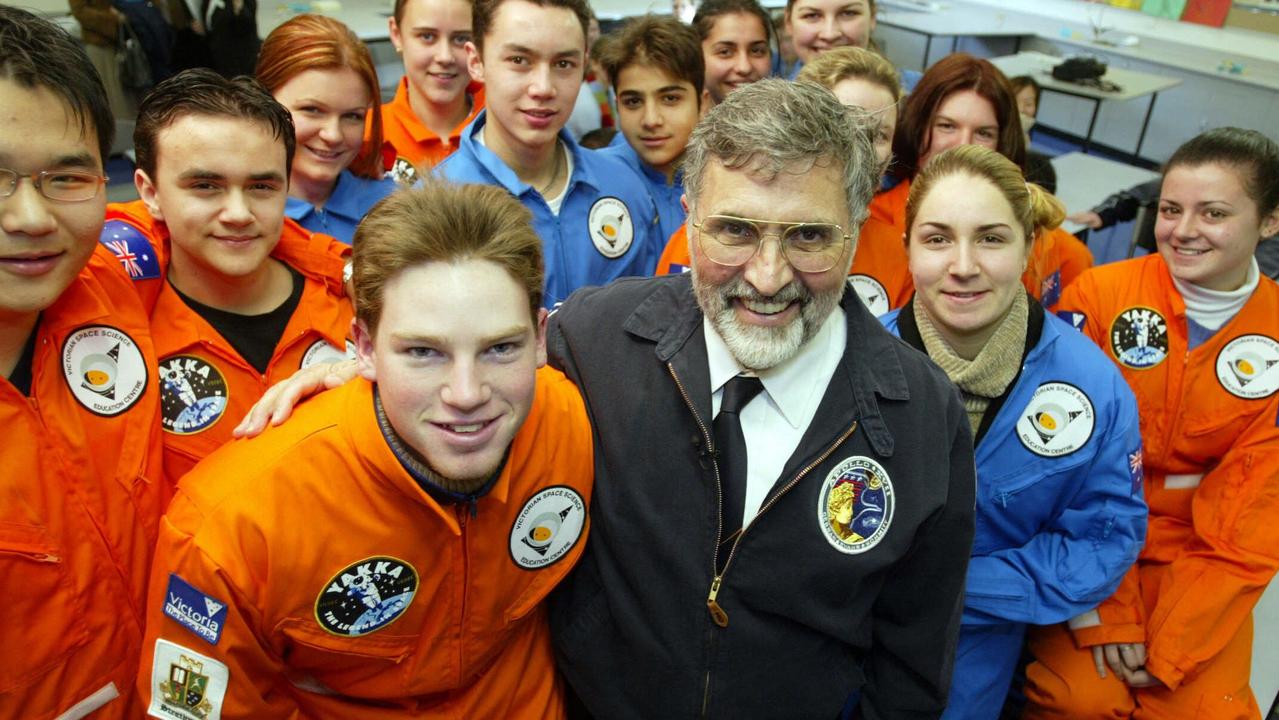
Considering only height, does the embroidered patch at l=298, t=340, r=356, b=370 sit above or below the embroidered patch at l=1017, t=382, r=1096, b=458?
above

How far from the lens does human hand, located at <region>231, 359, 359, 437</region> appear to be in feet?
5.00

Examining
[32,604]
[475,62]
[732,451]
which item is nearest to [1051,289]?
[732,451]

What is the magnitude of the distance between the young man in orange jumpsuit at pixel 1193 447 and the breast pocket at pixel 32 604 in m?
2.27

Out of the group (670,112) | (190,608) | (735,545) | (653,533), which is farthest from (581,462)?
(670,112)

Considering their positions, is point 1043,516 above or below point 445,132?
below

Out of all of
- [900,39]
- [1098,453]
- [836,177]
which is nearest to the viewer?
[836,177]

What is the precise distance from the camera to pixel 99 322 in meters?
1.61

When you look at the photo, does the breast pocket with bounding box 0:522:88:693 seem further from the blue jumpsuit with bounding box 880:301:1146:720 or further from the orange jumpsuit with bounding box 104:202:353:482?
the blue jumpsuit with bounding box 880:301:1146:720

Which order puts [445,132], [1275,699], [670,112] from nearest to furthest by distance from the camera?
[1275,699], [670,112], [445,132]

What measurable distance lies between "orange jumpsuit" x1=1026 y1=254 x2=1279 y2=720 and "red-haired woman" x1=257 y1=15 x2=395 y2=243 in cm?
231

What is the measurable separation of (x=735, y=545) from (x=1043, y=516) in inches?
38.7

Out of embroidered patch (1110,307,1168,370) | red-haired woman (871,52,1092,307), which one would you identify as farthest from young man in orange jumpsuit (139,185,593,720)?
embroidered patch (1110,307,1168,370)

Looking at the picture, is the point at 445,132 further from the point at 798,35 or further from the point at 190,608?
the point at 190,608

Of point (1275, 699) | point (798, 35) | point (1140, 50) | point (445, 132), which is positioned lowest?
point (1275, 699)
